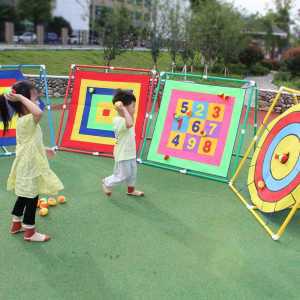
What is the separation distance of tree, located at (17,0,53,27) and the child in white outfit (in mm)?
42143

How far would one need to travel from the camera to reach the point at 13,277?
3.27 metres

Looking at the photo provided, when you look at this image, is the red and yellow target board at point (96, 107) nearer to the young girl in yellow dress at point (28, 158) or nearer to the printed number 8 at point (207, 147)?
the printed number 8 at point (207, 147)

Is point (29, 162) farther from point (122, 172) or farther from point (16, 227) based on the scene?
point (122, 172)

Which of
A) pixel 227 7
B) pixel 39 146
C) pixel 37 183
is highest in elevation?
pixel 227 7

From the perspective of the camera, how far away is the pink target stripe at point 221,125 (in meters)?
5.76

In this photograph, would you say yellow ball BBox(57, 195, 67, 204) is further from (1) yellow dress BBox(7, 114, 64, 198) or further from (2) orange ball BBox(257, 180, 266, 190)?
(2) orange ball BBox(257, 180, 266, 190)

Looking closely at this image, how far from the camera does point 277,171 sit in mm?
4660

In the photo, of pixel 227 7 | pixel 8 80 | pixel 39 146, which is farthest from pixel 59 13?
pixel 39 146

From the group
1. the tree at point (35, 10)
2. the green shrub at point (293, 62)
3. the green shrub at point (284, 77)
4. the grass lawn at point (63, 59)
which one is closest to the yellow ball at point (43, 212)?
the grass lawn at point (63, 59)

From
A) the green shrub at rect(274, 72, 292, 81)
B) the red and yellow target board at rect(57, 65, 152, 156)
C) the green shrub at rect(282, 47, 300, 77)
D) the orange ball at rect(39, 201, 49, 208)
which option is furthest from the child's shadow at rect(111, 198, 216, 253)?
the green shrub at rect(282, 47, 300, 77)

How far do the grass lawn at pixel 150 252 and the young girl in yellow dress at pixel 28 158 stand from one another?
37 cm

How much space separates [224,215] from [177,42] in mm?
16051

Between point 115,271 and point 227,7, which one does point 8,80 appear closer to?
point 115,271

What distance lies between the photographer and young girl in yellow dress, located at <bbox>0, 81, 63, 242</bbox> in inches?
138
